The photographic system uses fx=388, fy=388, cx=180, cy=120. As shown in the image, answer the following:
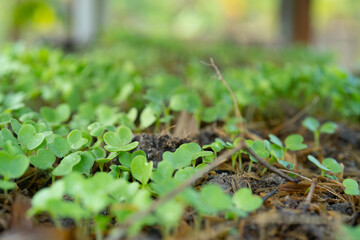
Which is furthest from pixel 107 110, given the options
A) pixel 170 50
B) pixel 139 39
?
pixel 139 39

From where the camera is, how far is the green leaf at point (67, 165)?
0.84m

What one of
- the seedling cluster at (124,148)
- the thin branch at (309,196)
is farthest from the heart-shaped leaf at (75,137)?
the thin branch at (309,196)

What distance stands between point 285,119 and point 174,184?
3.82 ft

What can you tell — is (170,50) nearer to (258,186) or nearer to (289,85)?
(289,85)

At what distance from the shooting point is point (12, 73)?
187 centimetres

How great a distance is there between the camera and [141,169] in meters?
0.85

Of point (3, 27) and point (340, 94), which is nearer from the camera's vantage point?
point (340, 94)

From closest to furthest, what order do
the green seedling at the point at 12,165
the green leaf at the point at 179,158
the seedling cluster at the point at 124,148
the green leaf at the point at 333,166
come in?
the seedling cluster at the point at 124,148, the green seedling at the point at 12,165, the green leaf at the point at 179,158, the green leaf at the point at 333,166

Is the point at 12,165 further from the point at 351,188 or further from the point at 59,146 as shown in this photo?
the point at 351,188

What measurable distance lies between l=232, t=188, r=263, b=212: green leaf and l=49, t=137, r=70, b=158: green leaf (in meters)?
0.44

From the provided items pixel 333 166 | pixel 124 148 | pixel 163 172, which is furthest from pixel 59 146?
pixel 333 166

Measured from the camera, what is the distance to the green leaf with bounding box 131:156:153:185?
83 centimetres

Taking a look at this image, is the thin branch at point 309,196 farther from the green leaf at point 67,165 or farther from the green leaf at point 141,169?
the green leaf at point 67,165

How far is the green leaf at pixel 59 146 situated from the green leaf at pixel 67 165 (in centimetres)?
7
